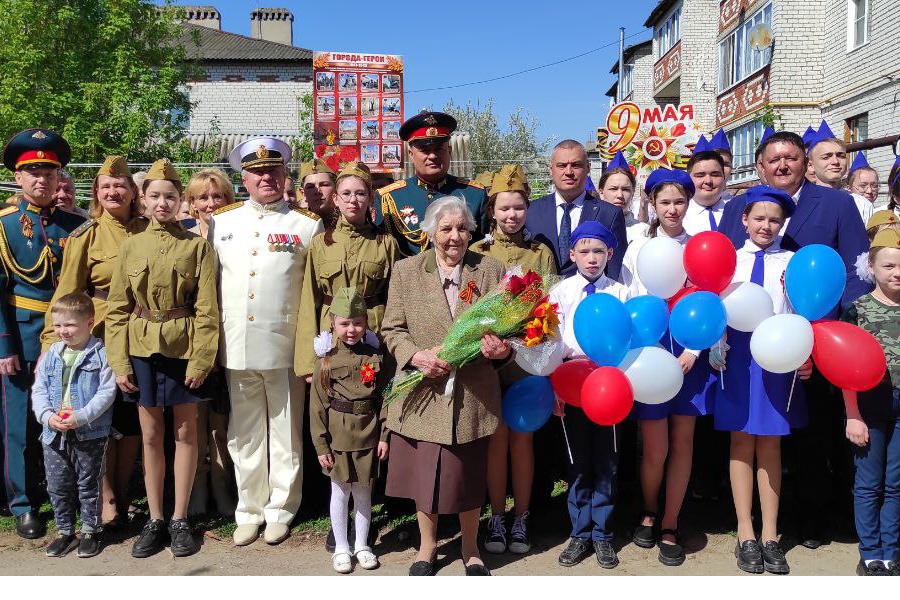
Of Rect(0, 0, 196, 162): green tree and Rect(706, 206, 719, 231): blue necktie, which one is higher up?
Rect(0, 0, 196, 162): green tree

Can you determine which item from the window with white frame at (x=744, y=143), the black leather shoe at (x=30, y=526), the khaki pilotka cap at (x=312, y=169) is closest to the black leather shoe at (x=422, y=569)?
the black leather shoe at (x=30, y=526)

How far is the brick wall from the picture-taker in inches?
1133

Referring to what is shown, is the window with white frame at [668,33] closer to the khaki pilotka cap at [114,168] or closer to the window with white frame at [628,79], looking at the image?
the window with white frame at [628,79]

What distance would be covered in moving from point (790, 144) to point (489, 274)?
2.08 metres

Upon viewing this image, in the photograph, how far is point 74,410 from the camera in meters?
3.98

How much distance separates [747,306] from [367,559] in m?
2.39

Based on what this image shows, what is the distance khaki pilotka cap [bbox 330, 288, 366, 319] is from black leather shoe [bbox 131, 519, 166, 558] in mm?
1655

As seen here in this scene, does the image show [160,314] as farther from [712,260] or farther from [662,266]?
[712,260]

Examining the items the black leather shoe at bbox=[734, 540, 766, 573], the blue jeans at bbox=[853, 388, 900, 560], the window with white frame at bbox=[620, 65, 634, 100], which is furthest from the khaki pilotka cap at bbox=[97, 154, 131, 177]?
the window with white frame at bbox=[620, 65, 634, 100]

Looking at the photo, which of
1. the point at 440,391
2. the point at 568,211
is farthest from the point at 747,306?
the point at 440,391

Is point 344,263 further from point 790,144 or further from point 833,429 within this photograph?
point 833,429

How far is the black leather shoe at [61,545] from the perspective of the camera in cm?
402

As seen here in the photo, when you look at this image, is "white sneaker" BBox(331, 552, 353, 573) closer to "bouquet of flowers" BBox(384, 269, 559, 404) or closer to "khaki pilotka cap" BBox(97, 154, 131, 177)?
"bouquet of flowers" BBox(384, 269, 559, 404)

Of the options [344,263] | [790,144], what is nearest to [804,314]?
[790,144]
